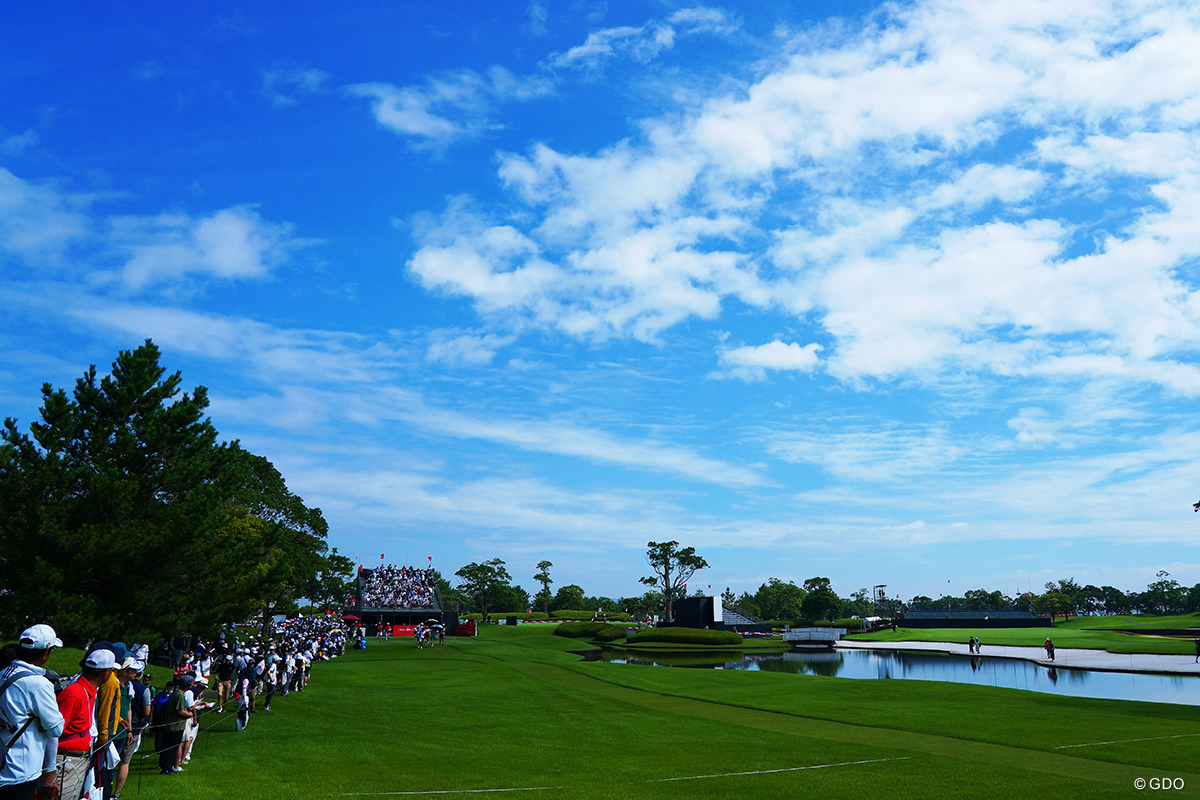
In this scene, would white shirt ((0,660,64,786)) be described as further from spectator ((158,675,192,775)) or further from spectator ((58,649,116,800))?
spectator ((158,675,192,775))

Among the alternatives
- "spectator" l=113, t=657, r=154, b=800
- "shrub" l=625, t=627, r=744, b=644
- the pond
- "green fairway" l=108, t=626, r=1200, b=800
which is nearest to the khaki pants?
"spectator" l=113, t=657, r=154, b=800

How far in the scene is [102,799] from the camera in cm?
1038

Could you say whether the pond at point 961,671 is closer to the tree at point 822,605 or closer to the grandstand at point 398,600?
the grandstand at point 398,600

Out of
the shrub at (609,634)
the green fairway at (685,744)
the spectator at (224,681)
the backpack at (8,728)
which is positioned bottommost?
the shrub at (609,634)

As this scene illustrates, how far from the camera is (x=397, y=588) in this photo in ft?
258

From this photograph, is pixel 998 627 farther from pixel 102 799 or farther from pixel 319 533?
pixel 102 799

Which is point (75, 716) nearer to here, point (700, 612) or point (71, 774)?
point (71, 774)

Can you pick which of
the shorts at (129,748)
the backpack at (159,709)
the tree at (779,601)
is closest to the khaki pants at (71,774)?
the shorts at (129,748)

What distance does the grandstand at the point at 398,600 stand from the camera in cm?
7619

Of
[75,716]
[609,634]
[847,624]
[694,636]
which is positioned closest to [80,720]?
[75,716]

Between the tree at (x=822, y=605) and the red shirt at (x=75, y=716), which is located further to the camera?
the tree at (x=822, y=605)

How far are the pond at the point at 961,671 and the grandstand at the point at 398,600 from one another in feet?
79.2

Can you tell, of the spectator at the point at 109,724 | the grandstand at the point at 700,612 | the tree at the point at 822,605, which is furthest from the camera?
the tree at the point at 822,605

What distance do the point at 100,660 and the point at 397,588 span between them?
74107mm
